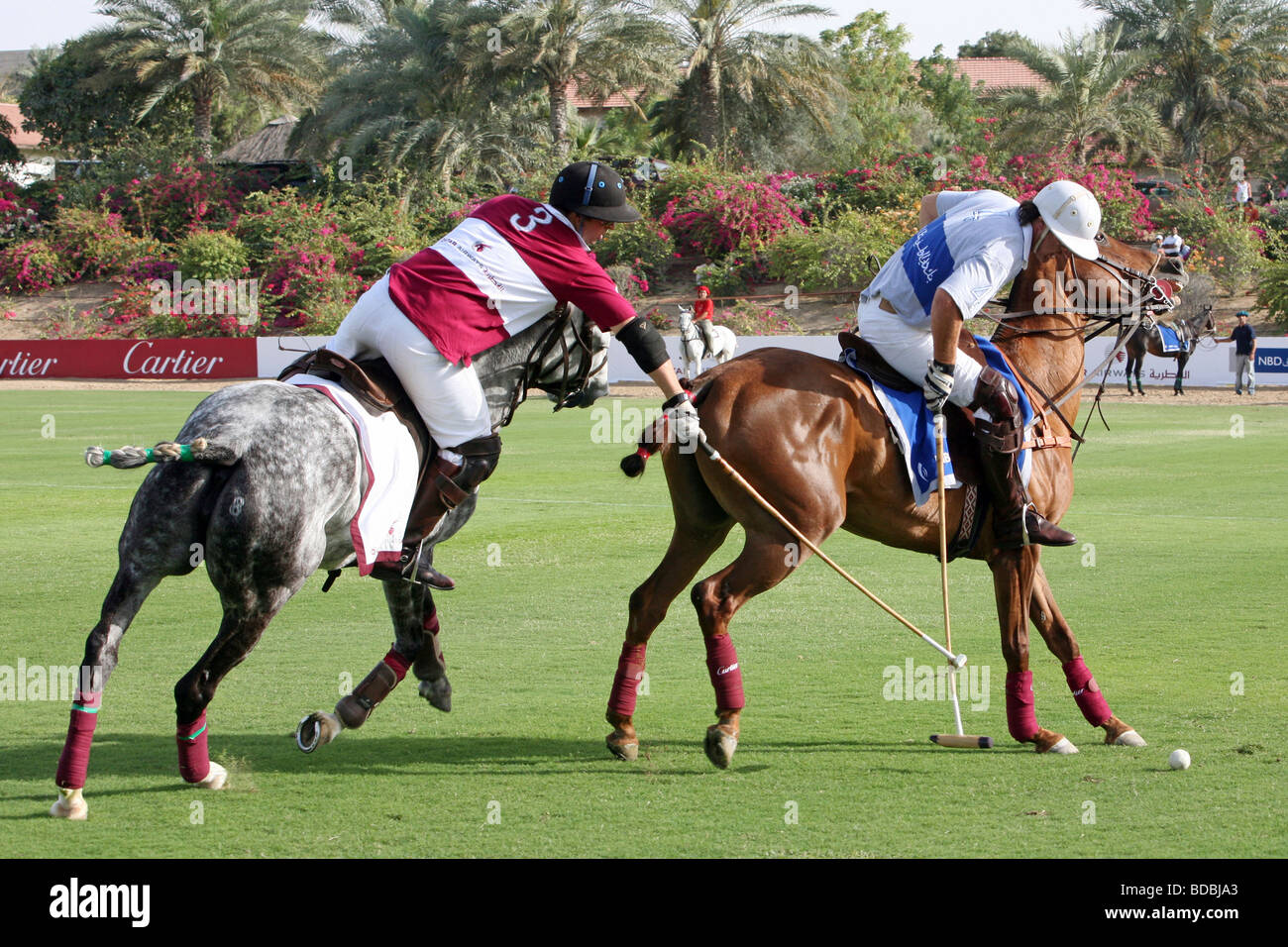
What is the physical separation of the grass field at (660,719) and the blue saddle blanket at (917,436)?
123 centimetres

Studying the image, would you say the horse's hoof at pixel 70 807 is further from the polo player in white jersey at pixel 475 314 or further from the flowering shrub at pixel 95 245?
the flowering shrub at pixel 95 245

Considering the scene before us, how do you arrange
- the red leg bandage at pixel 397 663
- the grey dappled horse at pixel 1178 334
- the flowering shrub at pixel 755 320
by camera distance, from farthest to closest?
1. the flowering shrub at pixel 755 320
2. the grey dappled horse at pixel 1178 334
3. the red leg bandage at pixel 397 663

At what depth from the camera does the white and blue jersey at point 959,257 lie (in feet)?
21.4

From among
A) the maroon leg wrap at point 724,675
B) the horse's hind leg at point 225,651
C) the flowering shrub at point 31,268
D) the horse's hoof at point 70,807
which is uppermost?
the horse's hind leg at point 225,651

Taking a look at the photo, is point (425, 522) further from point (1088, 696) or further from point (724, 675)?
point (1088, 696)

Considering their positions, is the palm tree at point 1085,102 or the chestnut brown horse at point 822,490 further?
the palm tree at point 1085,102

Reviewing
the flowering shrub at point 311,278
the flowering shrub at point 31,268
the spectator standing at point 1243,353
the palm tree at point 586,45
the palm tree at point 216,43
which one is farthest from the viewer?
the flowering shrub at point 31,268

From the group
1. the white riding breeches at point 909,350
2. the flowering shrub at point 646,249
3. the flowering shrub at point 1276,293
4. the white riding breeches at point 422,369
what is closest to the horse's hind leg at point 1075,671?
the white riding breeches at point 909,350

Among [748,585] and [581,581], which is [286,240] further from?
[748,585]

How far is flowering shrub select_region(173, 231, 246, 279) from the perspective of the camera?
1898 inches

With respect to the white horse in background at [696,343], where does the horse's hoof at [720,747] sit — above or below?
above

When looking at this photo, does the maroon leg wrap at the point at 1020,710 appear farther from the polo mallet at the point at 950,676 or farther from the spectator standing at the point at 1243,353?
the spectator standing at the point at 1243,353
